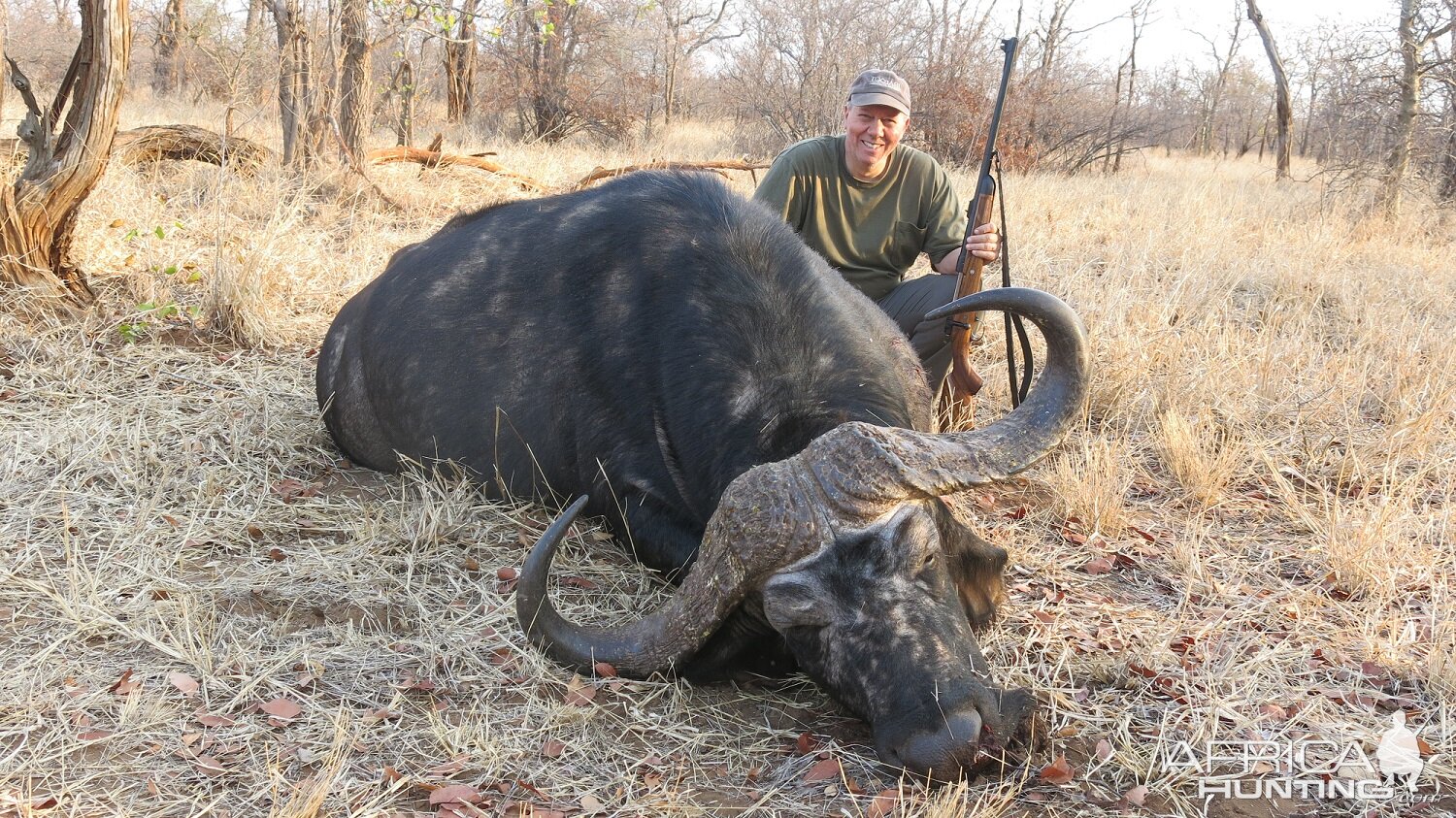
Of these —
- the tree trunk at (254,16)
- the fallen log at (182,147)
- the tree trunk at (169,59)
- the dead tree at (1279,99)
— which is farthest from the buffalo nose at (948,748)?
the tree trunk at (169,59)

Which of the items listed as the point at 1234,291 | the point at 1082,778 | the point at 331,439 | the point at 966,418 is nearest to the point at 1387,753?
the point at 1082,778

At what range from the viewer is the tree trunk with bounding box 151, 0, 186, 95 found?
768 inches

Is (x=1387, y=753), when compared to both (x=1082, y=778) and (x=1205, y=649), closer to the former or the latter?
(x=1205, y=649)

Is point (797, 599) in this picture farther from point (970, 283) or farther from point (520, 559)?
point (970, 283)

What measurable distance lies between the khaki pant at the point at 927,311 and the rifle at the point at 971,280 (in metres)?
0.22

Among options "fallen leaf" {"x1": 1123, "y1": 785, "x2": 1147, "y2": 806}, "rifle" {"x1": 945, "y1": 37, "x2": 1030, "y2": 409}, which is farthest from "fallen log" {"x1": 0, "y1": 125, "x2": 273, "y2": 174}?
"fallen leaf" {"x1": 1123, "y1": 785, "x2": 1147, "y2": 806}

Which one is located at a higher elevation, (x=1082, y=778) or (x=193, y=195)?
(x=193, y=195)

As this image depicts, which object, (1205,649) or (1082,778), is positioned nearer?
(1082,778)

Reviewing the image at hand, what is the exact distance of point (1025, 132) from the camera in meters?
15.4

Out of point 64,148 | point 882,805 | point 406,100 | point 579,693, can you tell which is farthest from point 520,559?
point 406,100

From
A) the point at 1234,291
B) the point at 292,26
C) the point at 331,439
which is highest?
the point at 292,26

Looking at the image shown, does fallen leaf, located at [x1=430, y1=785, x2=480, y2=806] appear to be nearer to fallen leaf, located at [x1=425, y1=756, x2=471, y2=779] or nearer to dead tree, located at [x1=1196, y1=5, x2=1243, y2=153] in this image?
fallen leaf, located at [x1=425, y1=756, x2=471, y2=779]

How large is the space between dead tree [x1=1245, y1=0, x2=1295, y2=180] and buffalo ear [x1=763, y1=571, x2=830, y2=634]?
51.7 feet

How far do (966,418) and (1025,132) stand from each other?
458 inches
